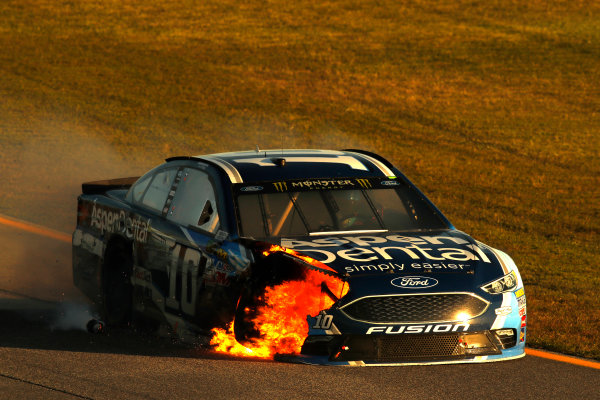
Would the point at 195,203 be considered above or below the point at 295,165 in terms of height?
below

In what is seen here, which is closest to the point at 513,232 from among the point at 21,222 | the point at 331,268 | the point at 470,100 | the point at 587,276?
the point at 587,276

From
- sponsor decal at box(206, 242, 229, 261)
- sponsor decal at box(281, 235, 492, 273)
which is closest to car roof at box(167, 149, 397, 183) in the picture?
sponsor decal at box(206, 242, 229, 261)

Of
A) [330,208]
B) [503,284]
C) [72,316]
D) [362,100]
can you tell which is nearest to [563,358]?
[503,284]

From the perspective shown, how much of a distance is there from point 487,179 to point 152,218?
44.3 ft

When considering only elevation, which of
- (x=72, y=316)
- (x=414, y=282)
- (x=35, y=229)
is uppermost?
(x=414, y=282)

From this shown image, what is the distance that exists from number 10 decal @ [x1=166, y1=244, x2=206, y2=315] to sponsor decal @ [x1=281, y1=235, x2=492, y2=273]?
694 millimetres

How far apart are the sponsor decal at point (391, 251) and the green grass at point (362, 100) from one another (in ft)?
5.94

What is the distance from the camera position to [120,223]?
970 centimetres

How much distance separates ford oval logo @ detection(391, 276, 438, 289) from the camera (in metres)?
7.56

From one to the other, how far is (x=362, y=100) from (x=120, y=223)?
71.2ft

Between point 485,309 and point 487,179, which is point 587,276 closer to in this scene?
point 485,309

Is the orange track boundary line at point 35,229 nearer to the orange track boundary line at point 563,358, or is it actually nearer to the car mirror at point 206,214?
the car mirror at point 206,214

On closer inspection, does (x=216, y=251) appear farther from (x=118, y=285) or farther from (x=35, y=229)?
(x=35, y=229)

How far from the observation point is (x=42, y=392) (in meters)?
7.39
